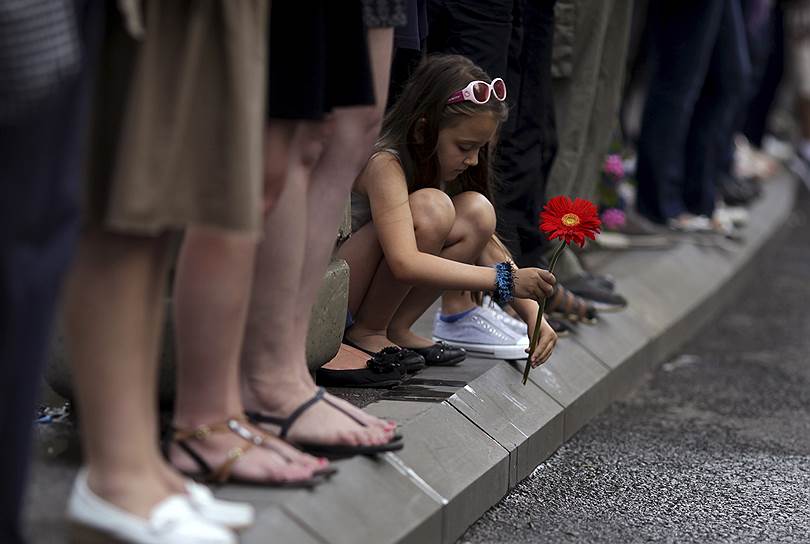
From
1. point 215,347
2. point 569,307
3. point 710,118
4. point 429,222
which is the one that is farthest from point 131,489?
point 710,118

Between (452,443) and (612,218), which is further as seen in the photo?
(612,218)

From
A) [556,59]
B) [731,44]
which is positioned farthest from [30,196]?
[731,44]

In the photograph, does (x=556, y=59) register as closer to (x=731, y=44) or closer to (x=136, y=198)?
(x=731, y=44)

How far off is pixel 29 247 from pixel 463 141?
6.32 feet

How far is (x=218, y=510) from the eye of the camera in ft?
8.66

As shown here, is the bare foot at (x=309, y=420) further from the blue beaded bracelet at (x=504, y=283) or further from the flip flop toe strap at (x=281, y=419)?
the blue beaded bracelet at (x=504, y=283)

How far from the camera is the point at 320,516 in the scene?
2.90 metres

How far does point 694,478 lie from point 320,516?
1590 mm

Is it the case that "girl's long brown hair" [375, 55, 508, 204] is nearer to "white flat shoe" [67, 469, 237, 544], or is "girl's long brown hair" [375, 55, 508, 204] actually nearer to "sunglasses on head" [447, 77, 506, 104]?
"sunglasses on head" [447, 77, 506, 104]

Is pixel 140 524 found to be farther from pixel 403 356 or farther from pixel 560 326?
pixel 560 326

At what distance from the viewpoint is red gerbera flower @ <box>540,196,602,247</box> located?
12.9ft

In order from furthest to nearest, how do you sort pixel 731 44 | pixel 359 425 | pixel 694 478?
pixel 731 44, pixel 694 478, pixel 359 425

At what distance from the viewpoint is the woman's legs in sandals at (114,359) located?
2.56m

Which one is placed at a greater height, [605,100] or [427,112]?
[427,112]
